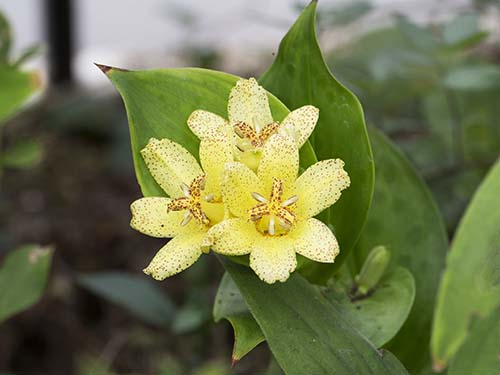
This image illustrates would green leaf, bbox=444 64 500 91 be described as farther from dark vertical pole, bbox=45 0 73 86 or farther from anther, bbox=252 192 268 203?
dark vertical pole, bbox=45 0 73 86

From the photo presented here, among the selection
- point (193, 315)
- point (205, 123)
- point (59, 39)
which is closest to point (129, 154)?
point (59, 39)

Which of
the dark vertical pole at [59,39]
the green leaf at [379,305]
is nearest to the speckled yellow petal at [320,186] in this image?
the green leaf at [379,305]

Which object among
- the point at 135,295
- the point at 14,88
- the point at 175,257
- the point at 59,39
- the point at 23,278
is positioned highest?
the point at 175,257

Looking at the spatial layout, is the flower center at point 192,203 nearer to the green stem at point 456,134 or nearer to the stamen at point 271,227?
the stamen at point 271,227

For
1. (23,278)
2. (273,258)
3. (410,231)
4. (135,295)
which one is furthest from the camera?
(135,295)

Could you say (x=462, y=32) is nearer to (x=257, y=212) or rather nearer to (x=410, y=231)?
(x=410, y=231)

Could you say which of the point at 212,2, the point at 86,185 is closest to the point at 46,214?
the point at 86,185

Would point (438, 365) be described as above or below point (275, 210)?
below
